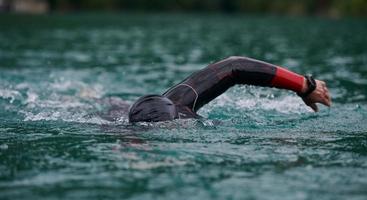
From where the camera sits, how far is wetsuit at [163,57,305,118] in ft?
23.9

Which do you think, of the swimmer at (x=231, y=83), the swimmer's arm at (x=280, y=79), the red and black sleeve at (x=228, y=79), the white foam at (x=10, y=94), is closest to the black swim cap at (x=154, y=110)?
the swimmer at (x=231, y=83)

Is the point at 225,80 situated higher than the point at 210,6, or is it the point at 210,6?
the point at 210,6

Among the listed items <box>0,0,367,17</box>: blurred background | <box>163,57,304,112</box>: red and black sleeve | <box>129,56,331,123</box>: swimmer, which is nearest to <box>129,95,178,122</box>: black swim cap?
<box>129,56,331,123</box>: swimmer

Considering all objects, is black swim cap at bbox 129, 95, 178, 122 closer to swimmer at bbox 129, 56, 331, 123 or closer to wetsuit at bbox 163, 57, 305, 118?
swimmer at bbox 129, 56, 331, 123

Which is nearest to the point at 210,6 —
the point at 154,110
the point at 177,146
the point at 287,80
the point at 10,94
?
the point at 10,94

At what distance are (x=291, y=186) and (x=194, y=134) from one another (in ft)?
6.55

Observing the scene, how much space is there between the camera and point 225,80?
7379 mm

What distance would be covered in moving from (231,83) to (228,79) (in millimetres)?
89

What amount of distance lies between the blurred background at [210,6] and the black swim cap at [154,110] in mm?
44030

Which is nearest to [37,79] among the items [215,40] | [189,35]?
[215,40]

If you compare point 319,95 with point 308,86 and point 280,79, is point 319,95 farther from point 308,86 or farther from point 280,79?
point 280,79

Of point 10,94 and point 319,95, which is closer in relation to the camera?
point 319,95

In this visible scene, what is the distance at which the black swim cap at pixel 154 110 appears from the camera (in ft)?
22.8

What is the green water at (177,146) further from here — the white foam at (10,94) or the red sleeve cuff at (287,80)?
the red sleeve cuff at (287,80)
